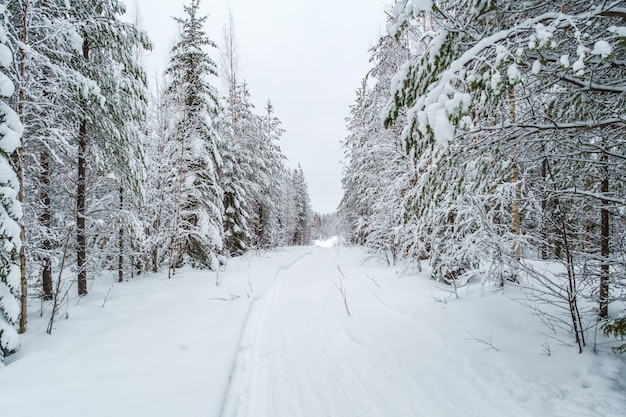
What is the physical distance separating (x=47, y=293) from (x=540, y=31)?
1022cm

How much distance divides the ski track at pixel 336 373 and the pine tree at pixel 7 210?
3452mm

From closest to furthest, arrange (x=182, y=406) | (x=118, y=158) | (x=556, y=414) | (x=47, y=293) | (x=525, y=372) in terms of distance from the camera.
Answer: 1. (x=556, y=414)
2. (x=182, y=406)
3. (x=525, y=372)
4. (x=47, y=293)
5. (x=118, y=158)

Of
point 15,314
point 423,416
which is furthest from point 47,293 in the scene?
point 423,416

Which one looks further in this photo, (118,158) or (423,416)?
(118,158)

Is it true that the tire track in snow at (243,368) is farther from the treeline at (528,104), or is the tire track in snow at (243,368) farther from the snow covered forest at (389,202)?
the treeline at (528,104)

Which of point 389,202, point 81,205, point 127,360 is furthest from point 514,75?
point 81,205

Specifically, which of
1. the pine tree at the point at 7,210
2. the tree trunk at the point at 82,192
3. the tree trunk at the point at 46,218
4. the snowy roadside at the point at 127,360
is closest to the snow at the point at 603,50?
the snowy roadside at the point at 127,360

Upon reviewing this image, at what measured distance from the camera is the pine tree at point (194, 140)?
426 inches

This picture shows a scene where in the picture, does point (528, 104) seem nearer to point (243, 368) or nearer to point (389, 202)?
point (243, 368)

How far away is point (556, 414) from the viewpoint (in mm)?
2801

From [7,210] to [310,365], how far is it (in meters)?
5.23

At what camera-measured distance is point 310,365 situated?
414 cm

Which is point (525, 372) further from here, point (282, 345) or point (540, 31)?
point (540, 31)

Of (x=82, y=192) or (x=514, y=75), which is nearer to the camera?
(x=514, y=75)
